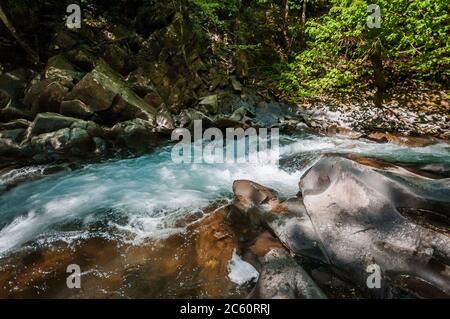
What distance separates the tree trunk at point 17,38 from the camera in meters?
9.21

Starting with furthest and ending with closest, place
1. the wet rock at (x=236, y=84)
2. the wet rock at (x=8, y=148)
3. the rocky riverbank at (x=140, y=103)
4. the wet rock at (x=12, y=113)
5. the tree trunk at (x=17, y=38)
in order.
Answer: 1. the wet rock at (x=236, y=84)
2. the tree trunk at (x=17, y=38)
3. the wet rock at (x=12, y=113)
4. the rocky riverbank at (x=140, y=103)
5. the wet rock at (x=8, y=148)

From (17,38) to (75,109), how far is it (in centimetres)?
375

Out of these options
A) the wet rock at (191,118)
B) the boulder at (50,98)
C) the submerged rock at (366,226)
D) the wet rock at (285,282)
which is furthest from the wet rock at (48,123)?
the wet rock at (285,282)

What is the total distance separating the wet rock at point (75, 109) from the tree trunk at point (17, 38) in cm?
313

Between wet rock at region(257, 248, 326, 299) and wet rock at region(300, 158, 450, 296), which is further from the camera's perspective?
wet rock at region(300, 158, 450, 296)

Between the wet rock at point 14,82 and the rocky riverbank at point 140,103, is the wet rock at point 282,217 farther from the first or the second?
the wet rock at point 14,82

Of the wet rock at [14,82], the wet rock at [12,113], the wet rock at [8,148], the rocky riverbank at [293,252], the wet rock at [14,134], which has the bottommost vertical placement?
the rocky riverbank at [293,252]

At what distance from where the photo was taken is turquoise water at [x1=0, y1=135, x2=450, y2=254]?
4.41 m

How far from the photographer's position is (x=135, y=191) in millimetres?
6004

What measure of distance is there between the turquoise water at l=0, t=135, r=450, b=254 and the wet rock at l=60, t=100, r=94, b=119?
2.31 meters

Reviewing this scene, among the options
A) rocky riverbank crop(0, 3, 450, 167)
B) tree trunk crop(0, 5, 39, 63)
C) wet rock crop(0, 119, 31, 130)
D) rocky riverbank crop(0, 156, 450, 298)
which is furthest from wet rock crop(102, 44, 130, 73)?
rocky riverbank crop(0, 156, 450, 298)

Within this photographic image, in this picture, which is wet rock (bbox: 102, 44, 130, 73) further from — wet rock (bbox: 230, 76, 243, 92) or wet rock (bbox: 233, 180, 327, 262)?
wet rock (bbox: 233, 180, 327, 262)

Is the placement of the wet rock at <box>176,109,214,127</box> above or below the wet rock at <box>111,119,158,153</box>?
above
